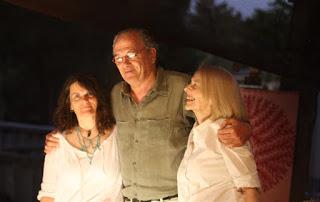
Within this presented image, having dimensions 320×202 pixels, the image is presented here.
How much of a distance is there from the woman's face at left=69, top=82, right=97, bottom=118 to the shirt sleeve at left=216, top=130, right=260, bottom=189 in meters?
1.15

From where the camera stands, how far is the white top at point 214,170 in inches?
115

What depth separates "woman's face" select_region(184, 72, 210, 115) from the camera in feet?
10.0

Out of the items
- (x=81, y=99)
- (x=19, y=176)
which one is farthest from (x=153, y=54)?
A: (x=19, y=176)

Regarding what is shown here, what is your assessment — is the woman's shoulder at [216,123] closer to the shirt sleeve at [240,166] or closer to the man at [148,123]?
the shirt sleeve at [240,166]

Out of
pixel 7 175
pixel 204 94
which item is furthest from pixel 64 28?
pixel 204 94

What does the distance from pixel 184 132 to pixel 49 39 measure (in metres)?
6.44

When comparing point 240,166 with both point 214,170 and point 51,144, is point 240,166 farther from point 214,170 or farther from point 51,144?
point 51,144

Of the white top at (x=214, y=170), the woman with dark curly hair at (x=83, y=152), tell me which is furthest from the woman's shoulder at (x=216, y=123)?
the woman with dark curly hair at (x=83, y=152)

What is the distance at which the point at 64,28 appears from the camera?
31.1 feet

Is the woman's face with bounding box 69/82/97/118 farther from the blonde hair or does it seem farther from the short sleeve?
the short sleeve

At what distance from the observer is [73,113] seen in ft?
12.5

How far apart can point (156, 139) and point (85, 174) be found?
60 centimetres

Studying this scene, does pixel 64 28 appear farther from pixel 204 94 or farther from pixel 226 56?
pixel 204 94

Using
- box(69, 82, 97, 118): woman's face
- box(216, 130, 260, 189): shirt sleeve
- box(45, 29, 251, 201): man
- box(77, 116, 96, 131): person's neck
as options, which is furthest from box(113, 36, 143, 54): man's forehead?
box(216, 130, 260, 189): shirt sleeve
